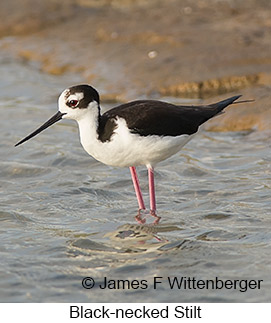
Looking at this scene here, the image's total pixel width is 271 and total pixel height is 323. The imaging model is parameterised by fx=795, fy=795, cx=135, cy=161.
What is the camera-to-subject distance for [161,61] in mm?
10086

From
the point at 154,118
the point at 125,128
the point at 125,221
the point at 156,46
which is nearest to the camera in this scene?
the point at 125,128

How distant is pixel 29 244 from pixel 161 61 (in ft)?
15.6

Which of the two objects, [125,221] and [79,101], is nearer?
[79,101]

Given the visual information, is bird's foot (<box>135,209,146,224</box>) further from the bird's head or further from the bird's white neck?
the bird's head

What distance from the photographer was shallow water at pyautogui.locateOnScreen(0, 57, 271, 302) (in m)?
5.18

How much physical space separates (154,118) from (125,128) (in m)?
0.30

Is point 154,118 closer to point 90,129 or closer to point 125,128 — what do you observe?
point 125,128

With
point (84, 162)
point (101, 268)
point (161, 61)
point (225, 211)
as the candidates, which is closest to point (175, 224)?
point (225, 211)

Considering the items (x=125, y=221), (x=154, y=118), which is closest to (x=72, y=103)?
(x=154, y=118)

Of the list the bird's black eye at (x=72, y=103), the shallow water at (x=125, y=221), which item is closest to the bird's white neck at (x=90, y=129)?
the bird's black eye at (x=72, y=103)

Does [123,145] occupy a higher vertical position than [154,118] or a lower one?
lower

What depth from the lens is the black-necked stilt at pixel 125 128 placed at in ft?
19.8

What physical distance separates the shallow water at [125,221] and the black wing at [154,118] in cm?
70

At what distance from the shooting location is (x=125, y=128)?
19.7ft
